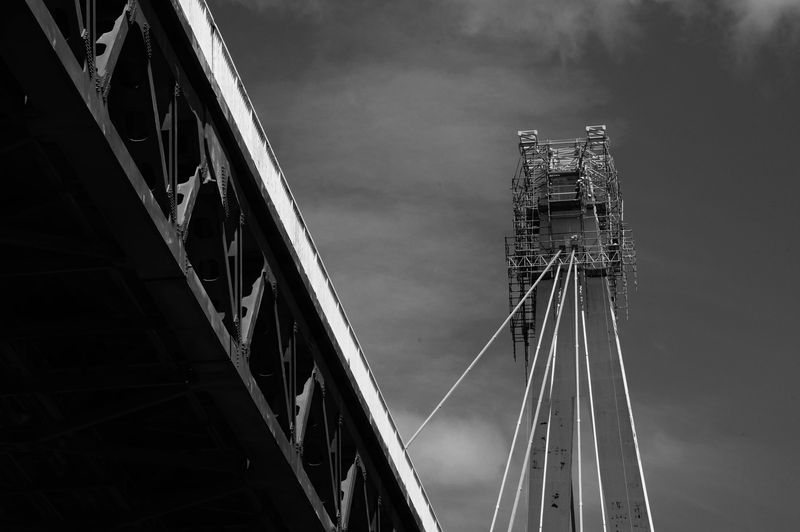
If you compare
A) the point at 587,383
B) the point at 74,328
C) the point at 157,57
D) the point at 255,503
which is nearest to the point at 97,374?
the point at 74,328

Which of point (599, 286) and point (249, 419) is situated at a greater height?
point (599, 286)

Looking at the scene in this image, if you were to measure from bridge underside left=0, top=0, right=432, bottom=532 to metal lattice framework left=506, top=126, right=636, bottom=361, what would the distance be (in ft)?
69.4

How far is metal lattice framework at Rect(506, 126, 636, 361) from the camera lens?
61719 millimetres

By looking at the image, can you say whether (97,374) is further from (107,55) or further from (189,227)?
(107,55)

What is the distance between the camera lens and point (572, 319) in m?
59.6

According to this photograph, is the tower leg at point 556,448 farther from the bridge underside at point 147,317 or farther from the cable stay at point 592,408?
the bridge underside at point 147,317

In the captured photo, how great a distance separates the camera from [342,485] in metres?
38.0

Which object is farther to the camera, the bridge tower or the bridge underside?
the bridge tower

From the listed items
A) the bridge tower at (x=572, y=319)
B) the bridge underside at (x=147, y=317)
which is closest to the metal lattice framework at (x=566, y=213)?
the bridge tower at (x=572, y=319)

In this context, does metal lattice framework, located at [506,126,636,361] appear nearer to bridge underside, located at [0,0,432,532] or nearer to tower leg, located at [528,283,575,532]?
tower leg, located at [528,283,575,532]

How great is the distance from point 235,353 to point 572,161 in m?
35.5

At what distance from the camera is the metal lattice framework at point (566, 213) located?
61.7 metres

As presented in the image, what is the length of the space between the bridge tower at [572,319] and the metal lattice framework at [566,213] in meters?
0.04

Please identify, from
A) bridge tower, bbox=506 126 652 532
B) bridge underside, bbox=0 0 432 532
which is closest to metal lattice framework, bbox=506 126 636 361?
bridge tower, bbox=506 126 652 532
